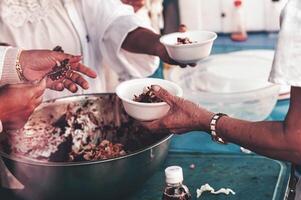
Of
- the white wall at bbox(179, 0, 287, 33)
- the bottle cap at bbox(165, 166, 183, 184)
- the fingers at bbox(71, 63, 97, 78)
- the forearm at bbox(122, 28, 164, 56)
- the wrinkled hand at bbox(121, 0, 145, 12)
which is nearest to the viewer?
the bottle cap at bbox(165, 166, 183, 184)

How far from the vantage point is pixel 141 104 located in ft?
4.23

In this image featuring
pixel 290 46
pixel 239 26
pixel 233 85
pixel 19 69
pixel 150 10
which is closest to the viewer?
pixel 290 46

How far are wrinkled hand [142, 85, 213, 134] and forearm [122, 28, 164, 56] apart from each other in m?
0.47

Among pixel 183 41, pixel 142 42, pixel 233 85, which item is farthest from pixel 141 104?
pixel 233 85

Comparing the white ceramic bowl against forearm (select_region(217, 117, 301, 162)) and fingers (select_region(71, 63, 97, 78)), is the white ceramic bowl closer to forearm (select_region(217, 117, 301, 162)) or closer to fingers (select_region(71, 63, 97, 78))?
fingers (select_region(71, 63, 97, 78))

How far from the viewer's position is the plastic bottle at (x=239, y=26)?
2.93 meters

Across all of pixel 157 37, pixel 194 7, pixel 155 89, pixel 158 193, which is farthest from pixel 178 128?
pixel 194 7

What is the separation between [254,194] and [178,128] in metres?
0.31

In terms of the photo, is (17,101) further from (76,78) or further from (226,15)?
(226,15)

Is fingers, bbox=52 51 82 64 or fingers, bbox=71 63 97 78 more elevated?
fingers, bbox=52 51 82 64

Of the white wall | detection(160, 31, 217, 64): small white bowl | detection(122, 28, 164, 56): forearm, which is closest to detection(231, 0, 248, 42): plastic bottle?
the white wall

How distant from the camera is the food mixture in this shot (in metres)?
1.47

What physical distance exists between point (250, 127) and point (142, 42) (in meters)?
0.80

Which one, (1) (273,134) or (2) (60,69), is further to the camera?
(2) (60,69)
